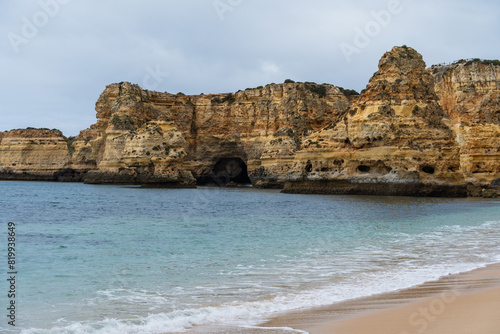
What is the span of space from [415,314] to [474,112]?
173 feet

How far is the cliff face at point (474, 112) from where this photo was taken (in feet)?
150

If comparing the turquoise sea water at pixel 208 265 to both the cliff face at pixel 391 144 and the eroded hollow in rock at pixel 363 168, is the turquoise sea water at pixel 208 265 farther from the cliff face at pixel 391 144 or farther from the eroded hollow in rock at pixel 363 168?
the eroded hollow in rock at pixel 363 168

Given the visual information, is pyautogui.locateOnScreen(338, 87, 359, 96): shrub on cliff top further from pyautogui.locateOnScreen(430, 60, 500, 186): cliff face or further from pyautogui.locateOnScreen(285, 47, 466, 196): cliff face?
pyautogui.locateOnScreen(285, 47, 466, 196): cliff face

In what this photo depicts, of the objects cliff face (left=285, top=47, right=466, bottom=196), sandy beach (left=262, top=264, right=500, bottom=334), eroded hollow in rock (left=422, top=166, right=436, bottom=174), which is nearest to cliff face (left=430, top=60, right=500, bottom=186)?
eroded hollow in rock (left=422, top=166, right=436, bottom=174)

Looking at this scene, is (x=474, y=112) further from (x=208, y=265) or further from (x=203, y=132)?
(x=208, y=265)

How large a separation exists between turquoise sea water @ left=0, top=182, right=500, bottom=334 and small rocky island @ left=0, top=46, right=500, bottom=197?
19529mm

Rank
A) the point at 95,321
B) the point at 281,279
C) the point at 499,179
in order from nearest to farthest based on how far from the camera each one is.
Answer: the point at 95,321
the point at 281,279
the point at 499,179

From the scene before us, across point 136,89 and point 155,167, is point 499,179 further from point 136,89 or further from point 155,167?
point 136,89

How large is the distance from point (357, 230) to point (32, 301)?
12.1m

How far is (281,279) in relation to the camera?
8.67 metres

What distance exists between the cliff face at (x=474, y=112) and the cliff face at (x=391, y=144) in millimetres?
A: 6016

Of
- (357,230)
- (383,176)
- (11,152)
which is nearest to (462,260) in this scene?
(357,230)

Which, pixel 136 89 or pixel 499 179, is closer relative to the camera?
pixel 499 179

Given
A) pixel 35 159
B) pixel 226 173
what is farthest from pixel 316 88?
pixel 35 159
